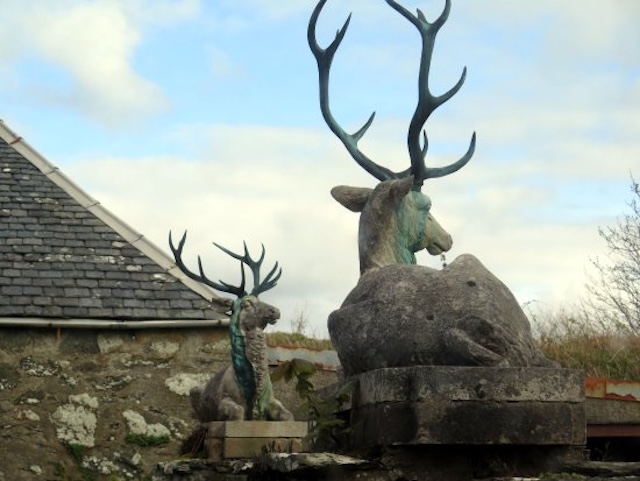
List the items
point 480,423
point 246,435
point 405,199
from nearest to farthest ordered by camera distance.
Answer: point 480,423, point 405,199, point 246,435

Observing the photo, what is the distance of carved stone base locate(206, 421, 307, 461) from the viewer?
891cm

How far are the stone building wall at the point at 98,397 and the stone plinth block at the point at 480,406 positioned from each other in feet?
26.3

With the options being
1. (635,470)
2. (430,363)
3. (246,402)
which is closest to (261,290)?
(246,402)

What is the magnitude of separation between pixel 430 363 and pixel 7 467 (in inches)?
338

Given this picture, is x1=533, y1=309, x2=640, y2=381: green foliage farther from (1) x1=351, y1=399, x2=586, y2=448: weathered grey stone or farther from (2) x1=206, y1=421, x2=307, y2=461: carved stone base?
(1) x1=351, y1=399, x2=586, y2=448: weathered grey stone

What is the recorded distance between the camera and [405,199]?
6.63m

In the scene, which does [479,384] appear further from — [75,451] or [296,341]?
[296,341]

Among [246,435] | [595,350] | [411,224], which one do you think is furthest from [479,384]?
[595,350]

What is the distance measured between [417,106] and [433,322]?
1426mm

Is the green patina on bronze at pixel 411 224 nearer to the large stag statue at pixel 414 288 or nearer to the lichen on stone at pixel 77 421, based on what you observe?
the large stag statue at pixel 414 288

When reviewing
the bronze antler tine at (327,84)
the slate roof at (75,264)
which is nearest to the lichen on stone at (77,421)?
the slate roof at (75,264)

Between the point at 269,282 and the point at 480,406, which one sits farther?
the point at 269,282

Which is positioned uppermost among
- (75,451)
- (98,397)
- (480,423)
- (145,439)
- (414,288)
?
(414,288)

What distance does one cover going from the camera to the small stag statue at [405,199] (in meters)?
6.56
